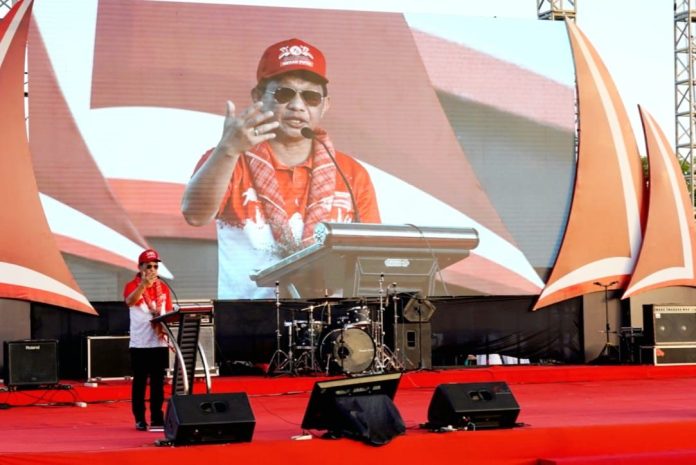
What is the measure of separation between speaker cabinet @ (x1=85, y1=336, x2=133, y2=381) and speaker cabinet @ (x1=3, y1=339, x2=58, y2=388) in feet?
2.22

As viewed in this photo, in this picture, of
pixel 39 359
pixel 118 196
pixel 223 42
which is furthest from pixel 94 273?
pixel 223 42

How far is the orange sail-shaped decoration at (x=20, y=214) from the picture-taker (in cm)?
1135

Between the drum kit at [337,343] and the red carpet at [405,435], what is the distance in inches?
24.3

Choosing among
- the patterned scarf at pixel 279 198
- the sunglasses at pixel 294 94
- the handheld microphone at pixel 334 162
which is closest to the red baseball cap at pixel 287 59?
the sunglasses at pixel 294 94

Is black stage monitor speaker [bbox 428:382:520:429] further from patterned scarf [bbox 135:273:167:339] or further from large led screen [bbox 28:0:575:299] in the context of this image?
large led screen [bbox 28:0:575:299]

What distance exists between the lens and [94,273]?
38.3 ft

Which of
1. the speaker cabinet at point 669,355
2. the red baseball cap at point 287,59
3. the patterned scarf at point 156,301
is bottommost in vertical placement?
the speaker cabinet at point 669,355

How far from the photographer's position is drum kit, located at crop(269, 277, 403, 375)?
1107 centimetres

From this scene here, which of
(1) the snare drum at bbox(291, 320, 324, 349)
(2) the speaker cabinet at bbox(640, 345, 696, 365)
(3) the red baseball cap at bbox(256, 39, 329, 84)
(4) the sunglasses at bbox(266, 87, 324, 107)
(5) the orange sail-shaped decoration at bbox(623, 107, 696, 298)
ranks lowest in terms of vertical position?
(2) the speaker cabinet at bbox(640, 345, 696, 365)

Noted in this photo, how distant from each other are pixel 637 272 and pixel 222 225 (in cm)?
480

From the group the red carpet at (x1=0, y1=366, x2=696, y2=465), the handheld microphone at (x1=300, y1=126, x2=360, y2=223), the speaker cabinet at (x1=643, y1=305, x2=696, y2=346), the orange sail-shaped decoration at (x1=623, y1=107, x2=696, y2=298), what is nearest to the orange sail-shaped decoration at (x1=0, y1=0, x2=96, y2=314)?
the red carpet at (x1=0, y1=366, x2=696, y2=465)

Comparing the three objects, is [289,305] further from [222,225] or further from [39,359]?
[39,359]

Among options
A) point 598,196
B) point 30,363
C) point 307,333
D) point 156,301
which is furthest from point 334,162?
point 156,301

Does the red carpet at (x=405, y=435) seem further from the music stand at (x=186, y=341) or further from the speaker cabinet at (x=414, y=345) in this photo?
the speaker cabinet at (x=414, y=345)
